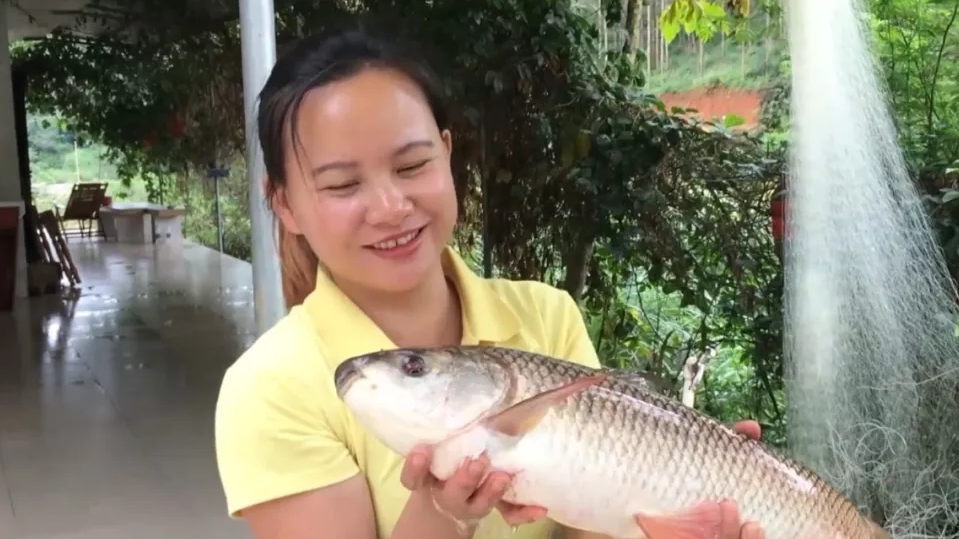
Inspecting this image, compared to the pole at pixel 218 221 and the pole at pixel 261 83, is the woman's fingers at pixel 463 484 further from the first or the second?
the pole at pixel 218 221

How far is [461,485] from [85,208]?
14065 mm

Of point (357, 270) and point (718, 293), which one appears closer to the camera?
point (357, 270)

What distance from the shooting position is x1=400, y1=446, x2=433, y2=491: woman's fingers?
87 cm

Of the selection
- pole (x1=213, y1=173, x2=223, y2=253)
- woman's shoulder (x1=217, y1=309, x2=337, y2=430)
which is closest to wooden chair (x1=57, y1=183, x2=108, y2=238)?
pole (x1=213, y1=173, x2=223, y2=253)

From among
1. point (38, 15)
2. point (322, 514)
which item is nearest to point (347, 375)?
point (322, 514)

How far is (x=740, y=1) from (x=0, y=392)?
386 cm

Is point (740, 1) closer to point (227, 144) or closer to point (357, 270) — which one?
point (357, 270)

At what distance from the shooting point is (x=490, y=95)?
3.88m

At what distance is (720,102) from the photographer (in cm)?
298

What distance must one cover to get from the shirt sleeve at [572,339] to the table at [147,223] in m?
11.7

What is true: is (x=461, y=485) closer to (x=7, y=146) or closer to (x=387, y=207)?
(x=387, y=207)

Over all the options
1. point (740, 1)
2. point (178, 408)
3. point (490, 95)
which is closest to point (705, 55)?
point (740, 1)

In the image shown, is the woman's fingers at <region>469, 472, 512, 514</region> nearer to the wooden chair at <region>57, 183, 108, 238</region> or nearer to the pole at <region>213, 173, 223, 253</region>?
the pole at <region>213, 173, 223, 253</region>

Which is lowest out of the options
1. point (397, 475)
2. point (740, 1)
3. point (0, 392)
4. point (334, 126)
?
point (0, 392)
